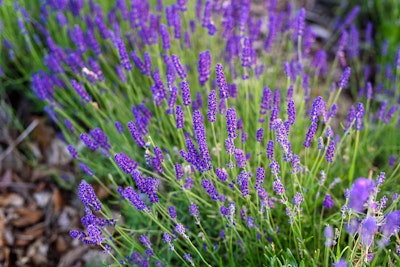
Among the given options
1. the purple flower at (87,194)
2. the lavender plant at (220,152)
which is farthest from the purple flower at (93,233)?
the purple flower at (87,194)

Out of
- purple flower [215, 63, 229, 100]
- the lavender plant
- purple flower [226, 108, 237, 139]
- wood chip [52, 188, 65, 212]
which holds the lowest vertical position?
wood chip [52, 188, 65, 212]

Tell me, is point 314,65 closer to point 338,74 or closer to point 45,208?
point 338,74

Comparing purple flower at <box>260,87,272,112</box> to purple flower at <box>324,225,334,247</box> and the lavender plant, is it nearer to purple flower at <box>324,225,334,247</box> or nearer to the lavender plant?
the lavender plant

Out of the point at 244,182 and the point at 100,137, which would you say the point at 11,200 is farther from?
the point at 244,182

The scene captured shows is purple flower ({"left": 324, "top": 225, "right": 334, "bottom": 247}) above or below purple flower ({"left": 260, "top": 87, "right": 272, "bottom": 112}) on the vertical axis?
below

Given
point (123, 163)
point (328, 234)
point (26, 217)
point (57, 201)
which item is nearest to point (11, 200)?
point (26, 217)

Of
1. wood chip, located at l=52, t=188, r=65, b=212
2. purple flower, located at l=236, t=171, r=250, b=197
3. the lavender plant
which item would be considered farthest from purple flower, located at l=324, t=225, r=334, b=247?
wood chip, located at l=52, t=188, r=65, b=212

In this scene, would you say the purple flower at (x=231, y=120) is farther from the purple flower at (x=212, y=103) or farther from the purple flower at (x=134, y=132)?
the purple flower at (x=134, y=132)

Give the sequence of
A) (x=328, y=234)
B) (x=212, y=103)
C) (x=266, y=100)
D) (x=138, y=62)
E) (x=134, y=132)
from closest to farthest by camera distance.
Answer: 1. (x=328, y=234)
2. (x=212, y=103)
3. (x=134, y=132)
4. (x=266, y=100)
5. (x=138, y=62)

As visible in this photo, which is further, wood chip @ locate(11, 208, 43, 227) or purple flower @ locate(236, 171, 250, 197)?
wood chip @ locate(11, 208, 43, 227)
